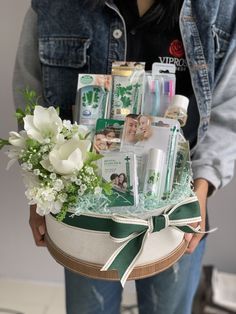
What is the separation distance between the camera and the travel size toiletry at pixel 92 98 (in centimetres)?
65

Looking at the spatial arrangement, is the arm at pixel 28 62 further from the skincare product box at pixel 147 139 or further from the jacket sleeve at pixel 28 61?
the skincare product box at pixel 147 139

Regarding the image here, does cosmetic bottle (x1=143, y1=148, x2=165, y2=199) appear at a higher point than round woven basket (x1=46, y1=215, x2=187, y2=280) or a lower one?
higher

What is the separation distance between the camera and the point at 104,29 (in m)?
0.72

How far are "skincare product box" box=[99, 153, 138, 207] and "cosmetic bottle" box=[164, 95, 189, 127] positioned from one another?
0.34 feet

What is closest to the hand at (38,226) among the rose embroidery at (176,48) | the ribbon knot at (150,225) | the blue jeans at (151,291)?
the blue jeans at (151,291)

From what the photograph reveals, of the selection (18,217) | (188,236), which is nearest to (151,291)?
(188,236)

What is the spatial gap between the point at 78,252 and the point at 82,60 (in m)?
Answer: 0.33

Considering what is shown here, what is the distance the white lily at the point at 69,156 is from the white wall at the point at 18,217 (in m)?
0.61

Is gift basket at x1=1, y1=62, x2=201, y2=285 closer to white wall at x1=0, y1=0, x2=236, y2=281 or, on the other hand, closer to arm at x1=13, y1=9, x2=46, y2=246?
arm at x1=13, y1=9, x2=46, y2=246

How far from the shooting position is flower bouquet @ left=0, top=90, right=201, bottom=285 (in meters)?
0.54

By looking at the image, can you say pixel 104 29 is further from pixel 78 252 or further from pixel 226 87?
pixel 78 252

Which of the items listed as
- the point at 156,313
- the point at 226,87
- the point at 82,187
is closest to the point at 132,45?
the point at 226,87

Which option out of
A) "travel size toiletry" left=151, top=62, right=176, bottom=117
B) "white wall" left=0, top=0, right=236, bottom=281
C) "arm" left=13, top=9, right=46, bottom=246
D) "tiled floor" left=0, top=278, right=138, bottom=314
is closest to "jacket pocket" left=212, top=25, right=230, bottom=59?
"travel size toiletry" left=151, top=62, right=176, bottom=117

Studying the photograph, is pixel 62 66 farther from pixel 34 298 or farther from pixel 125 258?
pixel 34 298
